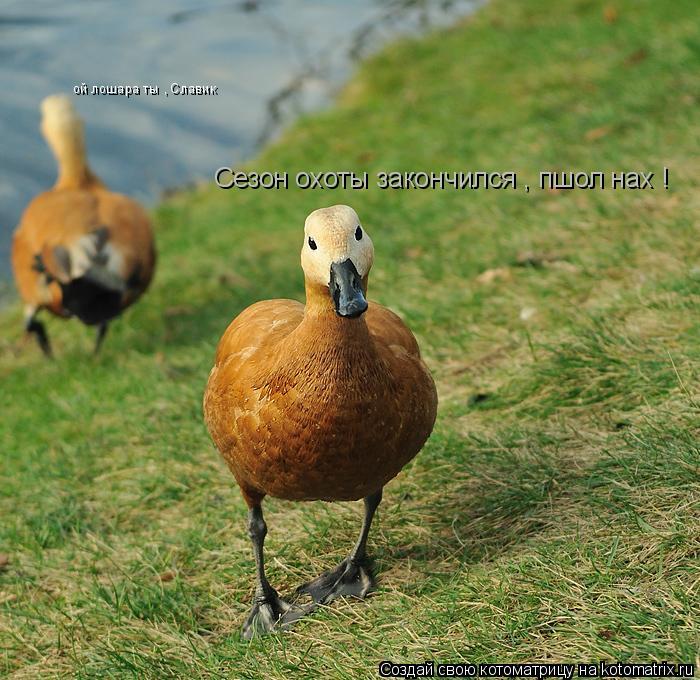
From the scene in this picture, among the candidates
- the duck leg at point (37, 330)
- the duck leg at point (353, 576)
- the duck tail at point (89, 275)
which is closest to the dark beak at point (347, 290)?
the duck leg at point (353, 576)

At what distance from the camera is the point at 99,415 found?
517cm

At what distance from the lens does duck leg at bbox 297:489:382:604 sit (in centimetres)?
326

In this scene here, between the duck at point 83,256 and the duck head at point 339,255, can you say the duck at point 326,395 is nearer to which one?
the duck head at point 339,255

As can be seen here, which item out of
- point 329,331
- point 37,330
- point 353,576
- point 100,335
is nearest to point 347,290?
point 329,331

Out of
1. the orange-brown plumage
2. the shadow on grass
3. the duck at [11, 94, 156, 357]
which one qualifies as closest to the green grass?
the shadow on grass

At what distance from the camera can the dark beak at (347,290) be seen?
2.55m

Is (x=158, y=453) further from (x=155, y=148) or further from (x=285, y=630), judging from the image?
(x=155, y=148)

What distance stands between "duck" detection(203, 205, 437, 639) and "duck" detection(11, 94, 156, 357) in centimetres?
294

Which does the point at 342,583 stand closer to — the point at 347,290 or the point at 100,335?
the point at 347,290

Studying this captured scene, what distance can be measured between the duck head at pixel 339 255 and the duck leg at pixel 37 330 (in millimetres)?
4105

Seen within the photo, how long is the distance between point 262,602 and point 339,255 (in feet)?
4.24

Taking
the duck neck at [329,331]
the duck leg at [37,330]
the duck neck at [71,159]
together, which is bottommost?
the duck leg at [37,330]

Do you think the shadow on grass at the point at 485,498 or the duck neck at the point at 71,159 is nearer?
the shadow on grass at the point at 485,498

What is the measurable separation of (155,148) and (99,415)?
6.42m
